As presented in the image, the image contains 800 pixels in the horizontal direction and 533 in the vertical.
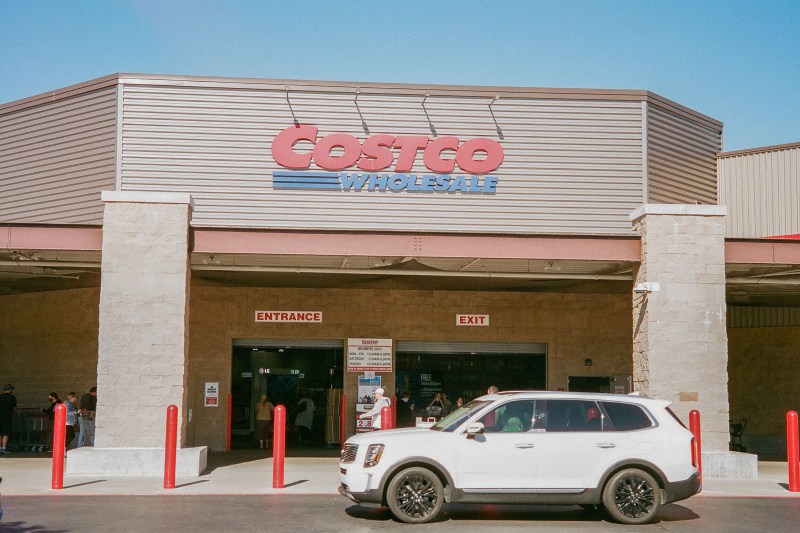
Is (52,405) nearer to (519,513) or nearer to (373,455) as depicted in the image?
(373,455)

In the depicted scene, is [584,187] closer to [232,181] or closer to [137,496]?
[232,181]

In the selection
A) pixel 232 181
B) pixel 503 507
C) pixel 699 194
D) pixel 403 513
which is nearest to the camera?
pixel 403 513

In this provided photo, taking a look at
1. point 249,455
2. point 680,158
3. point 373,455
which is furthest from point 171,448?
point 680,158

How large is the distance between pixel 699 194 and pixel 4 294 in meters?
18.6

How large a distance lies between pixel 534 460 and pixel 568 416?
2.51ft

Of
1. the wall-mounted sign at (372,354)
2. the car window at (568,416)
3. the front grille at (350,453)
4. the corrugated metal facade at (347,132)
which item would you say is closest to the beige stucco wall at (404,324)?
the wall-mounted sign at (372,354)

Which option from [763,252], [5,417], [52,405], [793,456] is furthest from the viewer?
[52,405]

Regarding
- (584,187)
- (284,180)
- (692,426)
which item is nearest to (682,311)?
(692,426)

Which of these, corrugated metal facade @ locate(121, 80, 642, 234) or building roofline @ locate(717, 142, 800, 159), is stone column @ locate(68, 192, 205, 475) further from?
building roofline @ locate(717, 142, 800, 159)

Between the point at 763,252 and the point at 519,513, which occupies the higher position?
the point at 763,252

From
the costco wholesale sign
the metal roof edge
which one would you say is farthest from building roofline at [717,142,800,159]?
the metal roof edge

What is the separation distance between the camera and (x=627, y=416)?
11852 millimetres

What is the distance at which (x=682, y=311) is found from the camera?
16.7m

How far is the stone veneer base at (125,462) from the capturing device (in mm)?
15555
